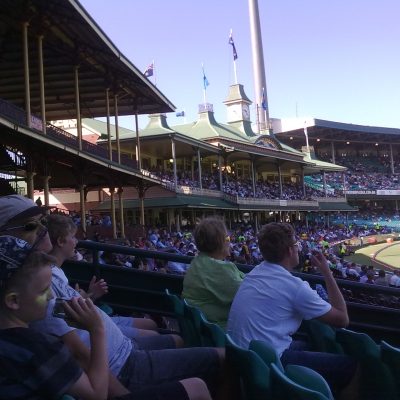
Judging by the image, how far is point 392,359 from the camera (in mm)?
2414

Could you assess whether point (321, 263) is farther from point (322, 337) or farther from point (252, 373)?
point (252, 373)

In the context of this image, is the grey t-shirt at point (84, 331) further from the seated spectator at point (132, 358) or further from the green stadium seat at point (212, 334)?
the green stadium seat at point (212, 334)

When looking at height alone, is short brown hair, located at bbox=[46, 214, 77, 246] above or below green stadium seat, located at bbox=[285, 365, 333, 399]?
above

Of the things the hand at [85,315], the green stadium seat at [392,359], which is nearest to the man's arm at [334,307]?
the green stadium seat at [392,359]

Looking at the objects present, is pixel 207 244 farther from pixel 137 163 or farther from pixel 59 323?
pixel 137 163

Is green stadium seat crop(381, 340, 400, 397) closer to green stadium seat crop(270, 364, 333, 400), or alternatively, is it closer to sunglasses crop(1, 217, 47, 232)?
green stadium seat crop(270, 364, 333, 400)

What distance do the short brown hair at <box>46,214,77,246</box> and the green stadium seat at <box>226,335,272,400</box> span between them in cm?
138

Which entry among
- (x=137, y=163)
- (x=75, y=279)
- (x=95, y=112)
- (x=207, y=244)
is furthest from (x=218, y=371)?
(x=95, y=112)

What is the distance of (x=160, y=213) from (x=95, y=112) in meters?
8.54

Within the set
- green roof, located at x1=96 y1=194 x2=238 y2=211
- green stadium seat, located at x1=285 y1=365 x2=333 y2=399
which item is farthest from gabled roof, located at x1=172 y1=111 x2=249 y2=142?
green stadium seat, located at x1=285 y1=365 x2=333 y2=399

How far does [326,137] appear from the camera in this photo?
2594 inches

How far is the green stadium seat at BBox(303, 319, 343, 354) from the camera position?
3115 mm

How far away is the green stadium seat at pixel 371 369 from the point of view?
8.10 ft

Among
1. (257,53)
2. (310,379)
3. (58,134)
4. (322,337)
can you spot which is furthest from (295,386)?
(257,53)
